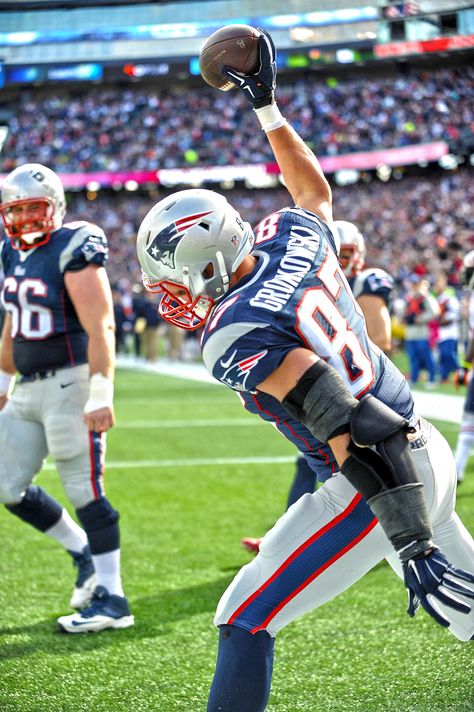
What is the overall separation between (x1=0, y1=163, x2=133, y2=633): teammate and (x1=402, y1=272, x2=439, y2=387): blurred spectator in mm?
10336

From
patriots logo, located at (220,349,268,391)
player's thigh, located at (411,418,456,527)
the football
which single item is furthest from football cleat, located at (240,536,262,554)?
patriots logo, located at (220,349,268,391)

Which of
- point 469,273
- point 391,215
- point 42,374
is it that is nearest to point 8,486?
point 42,374

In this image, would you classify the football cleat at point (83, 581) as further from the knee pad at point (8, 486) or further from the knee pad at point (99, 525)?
the knee pad at point (8, 486)

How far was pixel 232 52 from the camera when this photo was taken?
311cm

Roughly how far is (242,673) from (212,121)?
4010cm

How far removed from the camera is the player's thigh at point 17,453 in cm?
405

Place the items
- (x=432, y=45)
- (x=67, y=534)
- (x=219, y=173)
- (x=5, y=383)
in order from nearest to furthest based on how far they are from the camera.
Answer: (x=67, y=534) < (x=5, y=383) < (x=432, y=45) < (x=219, y=173)

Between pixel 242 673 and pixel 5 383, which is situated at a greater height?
pixel 242 673

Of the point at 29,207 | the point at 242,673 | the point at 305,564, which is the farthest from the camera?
the point at 29,207

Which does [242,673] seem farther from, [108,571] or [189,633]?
[108,571]

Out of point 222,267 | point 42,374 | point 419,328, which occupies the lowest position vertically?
point 419,328

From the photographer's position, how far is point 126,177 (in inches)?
1559

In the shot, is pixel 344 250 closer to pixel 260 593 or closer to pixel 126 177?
pixel 260 593

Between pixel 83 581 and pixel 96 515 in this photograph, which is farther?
pixel 83 581
